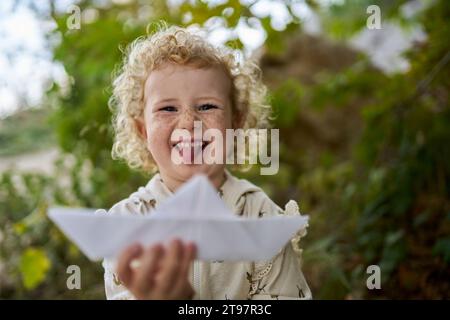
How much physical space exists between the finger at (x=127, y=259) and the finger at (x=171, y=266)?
0.05 meters

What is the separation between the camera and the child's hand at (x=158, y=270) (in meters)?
0.91

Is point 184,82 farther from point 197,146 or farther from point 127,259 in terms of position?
point 127,259

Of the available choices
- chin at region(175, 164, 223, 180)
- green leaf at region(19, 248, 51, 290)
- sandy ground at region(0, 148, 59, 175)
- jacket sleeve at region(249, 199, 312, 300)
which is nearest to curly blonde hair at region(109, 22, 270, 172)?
chin at region(175, 164, 223, 180)

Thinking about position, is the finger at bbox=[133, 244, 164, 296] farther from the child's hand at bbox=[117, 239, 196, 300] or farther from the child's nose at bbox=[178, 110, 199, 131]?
the child's nose at bbox=[178, 110, 199, 131]

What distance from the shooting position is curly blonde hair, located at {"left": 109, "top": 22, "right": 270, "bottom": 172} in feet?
4.71

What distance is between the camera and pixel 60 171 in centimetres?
349

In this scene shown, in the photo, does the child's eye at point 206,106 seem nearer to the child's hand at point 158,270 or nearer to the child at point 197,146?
the child at point 197,146

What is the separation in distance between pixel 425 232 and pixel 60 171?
2.09 meters

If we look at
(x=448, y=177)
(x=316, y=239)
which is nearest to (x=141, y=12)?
(x=316, y=239)

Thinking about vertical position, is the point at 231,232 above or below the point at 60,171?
below

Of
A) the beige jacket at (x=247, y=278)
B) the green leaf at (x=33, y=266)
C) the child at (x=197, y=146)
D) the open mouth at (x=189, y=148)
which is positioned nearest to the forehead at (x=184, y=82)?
the child at (x=197, y=146)

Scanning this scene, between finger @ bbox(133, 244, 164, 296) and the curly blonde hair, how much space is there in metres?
0.60

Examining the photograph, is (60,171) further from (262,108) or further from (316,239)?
(262,108)
